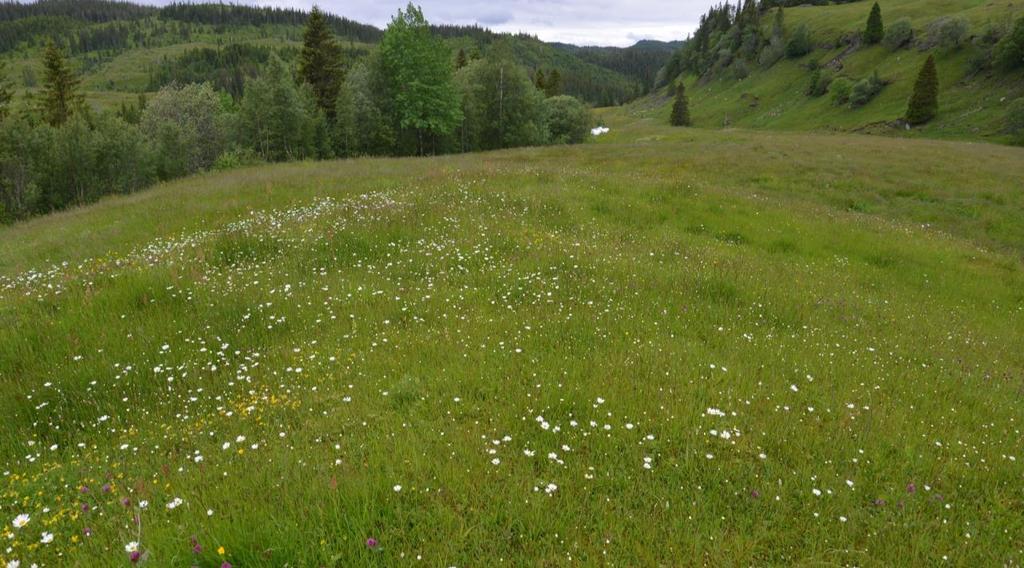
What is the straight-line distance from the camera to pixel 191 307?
7.46 metres

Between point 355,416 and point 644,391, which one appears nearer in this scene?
point 355,416

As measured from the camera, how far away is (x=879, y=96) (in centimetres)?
8994

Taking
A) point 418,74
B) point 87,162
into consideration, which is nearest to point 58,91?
point 87,162

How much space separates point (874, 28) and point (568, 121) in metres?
81.4

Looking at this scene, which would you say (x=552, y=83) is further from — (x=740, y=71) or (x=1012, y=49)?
(x=1012, y=49)

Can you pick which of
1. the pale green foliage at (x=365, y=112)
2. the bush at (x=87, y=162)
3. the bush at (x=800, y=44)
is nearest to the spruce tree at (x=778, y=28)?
the bush at (x=800, y=44)

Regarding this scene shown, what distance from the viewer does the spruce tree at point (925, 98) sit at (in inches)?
2945

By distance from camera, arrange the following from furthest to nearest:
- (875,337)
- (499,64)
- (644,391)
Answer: (499,64)
(875,337)
(644,391)

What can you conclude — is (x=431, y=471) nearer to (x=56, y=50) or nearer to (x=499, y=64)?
(x=499, y=64)

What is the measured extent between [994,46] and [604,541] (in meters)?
115

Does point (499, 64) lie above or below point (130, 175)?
above

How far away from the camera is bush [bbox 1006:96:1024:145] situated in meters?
59.6

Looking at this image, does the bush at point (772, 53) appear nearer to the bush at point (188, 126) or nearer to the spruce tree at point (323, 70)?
the spruce tree at point (323, 70)

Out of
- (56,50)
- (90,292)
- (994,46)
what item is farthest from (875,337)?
(994,46)
